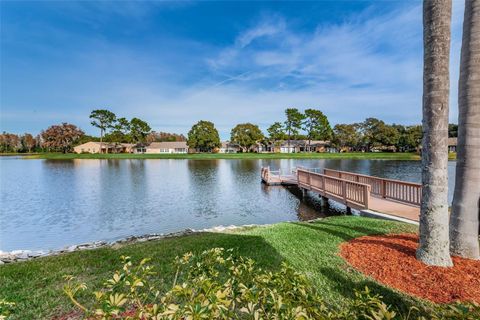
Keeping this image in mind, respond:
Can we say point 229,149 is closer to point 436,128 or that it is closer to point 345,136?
point 345,136

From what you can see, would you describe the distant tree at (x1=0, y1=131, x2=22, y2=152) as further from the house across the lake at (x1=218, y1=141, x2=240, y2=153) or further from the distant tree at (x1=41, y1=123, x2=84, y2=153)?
the house across the lake at (x1=218, y1=141, x2=240, y2=153)

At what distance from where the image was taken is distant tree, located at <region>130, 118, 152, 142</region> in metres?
80.8

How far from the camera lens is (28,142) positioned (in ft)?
325

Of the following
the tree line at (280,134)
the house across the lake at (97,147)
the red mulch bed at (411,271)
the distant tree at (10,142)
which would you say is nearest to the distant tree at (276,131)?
the tree line at (280,134)

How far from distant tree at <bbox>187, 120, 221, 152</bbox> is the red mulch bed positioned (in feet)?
238

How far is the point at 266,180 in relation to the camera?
2136 cm

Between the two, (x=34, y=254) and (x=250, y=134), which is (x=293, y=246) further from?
(x=250, y=134)

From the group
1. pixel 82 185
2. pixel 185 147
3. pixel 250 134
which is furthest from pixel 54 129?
pixel 82 185

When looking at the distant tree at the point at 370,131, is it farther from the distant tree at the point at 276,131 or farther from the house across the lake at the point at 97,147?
the house across the lake at the point at 97,147

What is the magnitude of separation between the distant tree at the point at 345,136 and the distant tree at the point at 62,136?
84.1 metres

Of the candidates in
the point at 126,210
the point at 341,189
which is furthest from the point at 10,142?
the point at 341,189

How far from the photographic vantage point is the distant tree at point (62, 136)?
276 ft

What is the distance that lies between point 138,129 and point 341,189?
80076mm

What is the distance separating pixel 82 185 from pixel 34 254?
15853mm
